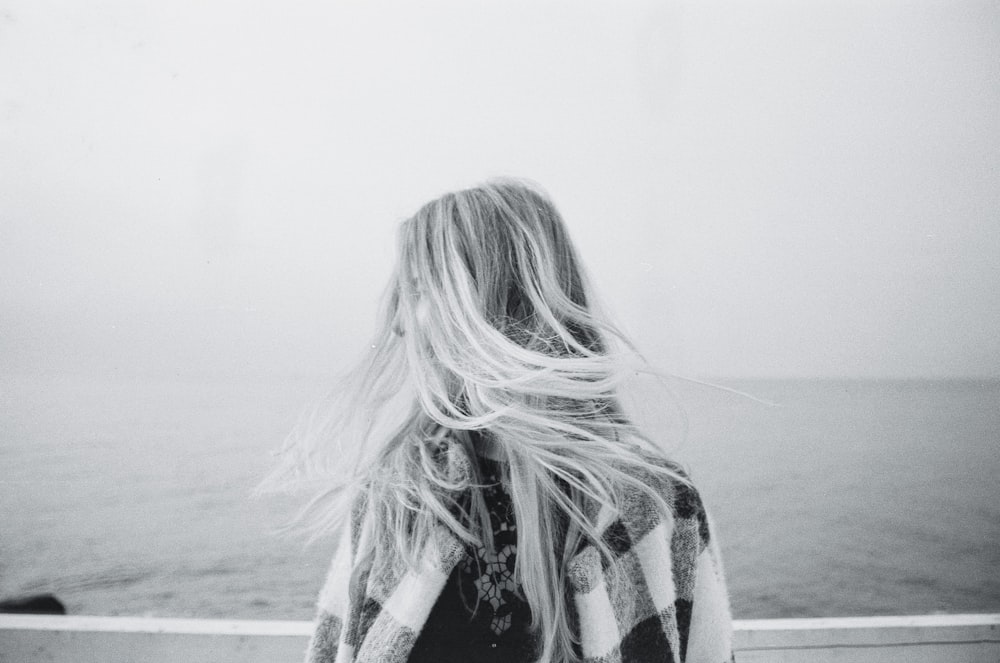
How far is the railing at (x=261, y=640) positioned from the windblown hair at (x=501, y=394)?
35.0 inches

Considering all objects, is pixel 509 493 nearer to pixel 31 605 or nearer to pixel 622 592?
pixel 622 592

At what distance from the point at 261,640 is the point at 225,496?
1104 millimetres

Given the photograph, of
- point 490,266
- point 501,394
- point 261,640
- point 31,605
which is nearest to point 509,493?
point 501,394

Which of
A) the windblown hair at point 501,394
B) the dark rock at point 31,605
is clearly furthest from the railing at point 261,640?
the windblown hair at point 501,394

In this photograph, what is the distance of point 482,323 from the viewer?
63cm

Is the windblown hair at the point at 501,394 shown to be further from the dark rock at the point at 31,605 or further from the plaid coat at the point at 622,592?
the dark rock at the point at 31,605

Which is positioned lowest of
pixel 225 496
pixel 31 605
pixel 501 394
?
pixel 225 496

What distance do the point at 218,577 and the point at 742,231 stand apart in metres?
1.93

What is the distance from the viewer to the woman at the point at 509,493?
56 cm

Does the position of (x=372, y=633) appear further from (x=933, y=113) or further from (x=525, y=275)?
(x=933, y=113)

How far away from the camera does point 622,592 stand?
1.87ft

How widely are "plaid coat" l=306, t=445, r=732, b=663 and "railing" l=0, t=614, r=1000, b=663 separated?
91cm

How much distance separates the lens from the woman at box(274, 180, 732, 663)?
1.84 ft

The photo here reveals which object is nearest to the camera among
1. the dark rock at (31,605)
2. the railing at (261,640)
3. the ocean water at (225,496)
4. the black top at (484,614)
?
the black top at (484,614)
